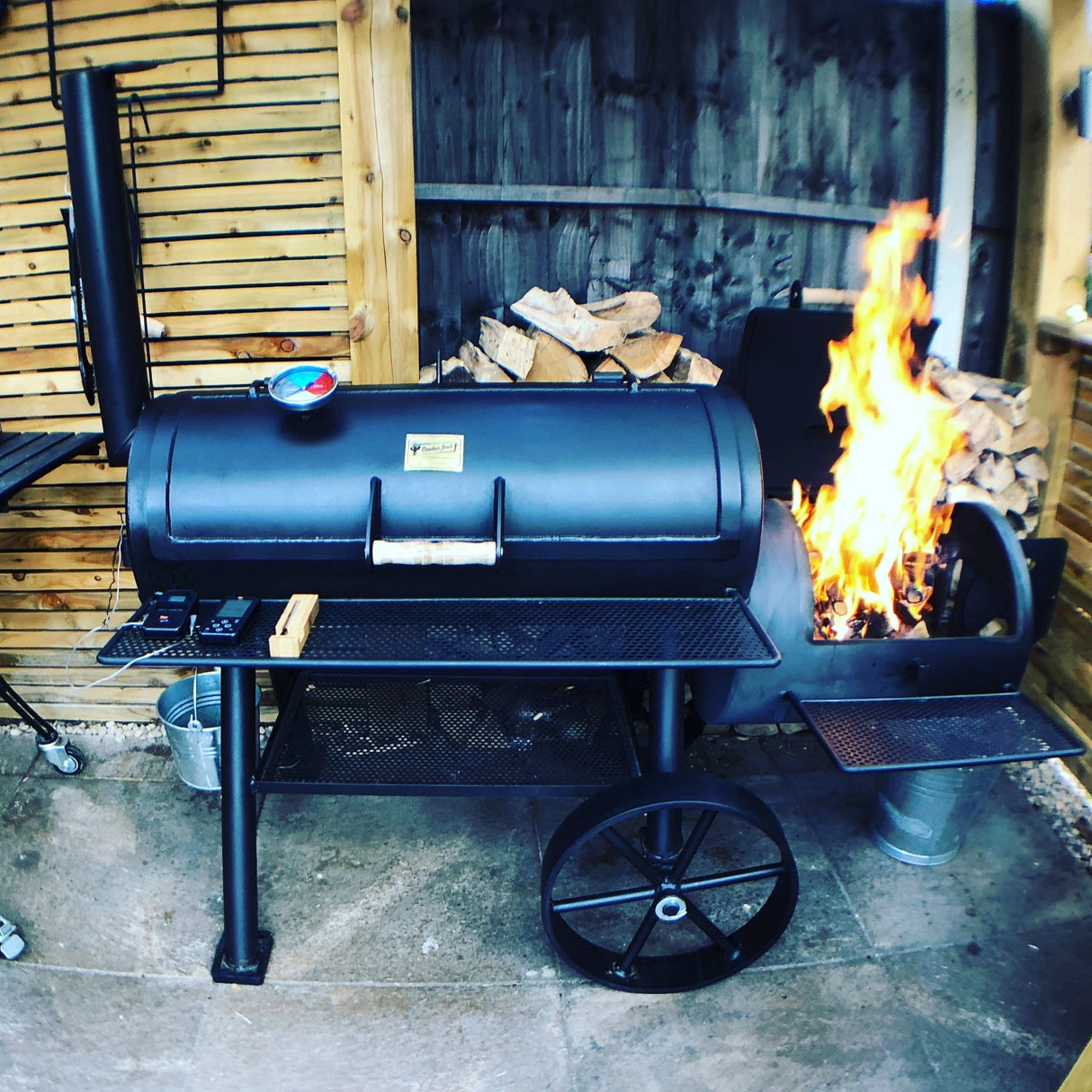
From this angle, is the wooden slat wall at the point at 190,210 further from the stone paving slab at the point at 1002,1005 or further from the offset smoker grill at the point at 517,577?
the stone paving slab at the point at 1002,1005

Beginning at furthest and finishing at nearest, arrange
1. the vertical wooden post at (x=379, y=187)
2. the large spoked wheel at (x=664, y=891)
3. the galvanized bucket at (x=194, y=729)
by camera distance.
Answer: the galvanized bucket at (x=194, y=729) → the vertical wooden post at (x=379, y=187) → the large spoked wheel at (x=664, y=891)

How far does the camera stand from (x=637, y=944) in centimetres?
233

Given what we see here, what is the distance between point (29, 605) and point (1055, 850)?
395 cm

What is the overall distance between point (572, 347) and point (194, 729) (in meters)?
1.92

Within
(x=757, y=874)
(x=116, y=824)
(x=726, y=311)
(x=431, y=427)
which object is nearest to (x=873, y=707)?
(x=757, y=874)

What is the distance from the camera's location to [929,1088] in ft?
7.11

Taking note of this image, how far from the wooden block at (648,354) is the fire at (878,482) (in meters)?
0.62

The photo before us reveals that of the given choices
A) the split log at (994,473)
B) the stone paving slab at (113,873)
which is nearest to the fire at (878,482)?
the split log at (994,473)

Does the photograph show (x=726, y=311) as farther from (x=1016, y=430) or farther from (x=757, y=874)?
(x=757, y=874)

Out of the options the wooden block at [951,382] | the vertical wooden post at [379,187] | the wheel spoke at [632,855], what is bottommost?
the wheel spoke at [632,855]

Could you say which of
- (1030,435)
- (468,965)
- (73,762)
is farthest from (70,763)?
(1030,435)

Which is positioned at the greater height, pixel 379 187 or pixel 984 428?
pixel 379 187

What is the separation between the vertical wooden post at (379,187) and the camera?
278 centimetres

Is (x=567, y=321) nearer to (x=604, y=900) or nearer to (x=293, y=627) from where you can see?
(x=293, y=627)
